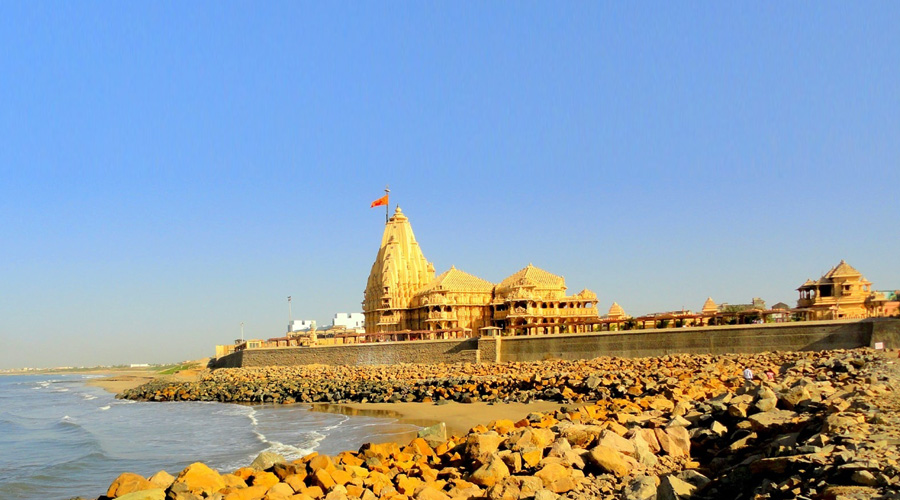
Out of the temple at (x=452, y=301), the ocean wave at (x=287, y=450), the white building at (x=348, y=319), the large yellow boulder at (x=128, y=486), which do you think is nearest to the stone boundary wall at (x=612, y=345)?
the temple at (x=452, y=301)

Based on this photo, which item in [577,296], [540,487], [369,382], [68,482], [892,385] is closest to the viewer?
[540,487]

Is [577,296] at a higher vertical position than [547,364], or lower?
higher

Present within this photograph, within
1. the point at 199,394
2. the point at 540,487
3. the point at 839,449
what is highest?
the point at 839,449

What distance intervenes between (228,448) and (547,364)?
67.4ft

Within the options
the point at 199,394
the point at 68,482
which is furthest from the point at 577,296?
the point at 68,482

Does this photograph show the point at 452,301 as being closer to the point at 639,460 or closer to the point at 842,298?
the point at 842,298

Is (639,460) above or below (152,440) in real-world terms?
above

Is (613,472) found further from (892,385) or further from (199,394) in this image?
(199,394)

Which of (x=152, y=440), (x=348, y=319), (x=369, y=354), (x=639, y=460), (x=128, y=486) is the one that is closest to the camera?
(x=639, y=460)

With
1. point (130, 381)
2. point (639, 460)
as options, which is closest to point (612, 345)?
point (639, 460)

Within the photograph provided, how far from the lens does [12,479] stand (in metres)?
18.0

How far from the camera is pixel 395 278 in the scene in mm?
63125

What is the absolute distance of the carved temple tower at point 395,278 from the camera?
2461 inches

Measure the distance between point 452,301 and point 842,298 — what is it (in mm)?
27389
